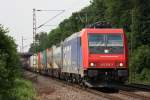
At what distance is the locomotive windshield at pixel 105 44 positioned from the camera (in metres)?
27.7

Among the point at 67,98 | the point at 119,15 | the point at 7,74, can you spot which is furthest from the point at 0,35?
the point at 119,15

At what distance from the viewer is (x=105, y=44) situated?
27.8 metres

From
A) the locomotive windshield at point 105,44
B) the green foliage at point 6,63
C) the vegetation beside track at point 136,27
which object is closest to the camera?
the green foliage at point 6,63

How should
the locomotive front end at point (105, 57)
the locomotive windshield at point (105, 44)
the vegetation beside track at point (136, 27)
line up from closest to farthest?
the locomotive front end at point (105, 57), the locomotive windshield at point (105, 44), the vegetation beside track at point (136, 27)

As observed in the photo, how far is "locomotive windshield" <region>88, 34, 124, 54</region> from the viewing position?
27656 mm

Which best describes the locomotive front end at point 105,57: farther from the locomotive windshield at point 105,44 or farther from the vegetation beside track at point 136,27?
the vegetation beside track at point 136,27

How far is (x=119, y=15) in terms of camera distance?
246 feet

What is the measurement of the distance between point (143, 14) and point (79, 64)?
38956 millimetres

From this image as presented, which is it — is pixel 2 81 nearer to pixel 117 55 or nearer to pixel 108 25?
pixel 117 55

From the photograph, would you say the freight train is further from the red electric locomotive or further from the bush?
the bush

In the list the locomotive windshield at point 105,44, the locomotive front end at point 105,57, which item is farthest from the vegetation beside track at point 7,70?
the locomotive windshield at point 105,44

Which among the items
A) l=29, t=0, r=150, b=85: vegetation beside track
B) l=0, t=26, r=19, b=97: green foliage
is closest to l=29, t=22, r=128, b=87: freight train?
l=0, t=26, r=19, b=97: green foliage

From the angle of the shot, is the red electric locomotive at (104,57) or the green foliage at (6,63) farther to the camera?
the red electric locomotive at (104,57)

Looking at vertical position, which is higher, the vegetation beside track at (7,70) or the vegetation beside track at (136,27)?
the vegetation beside track at (136,27)
